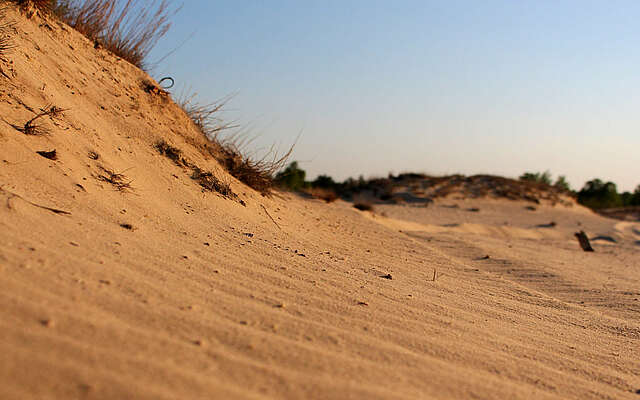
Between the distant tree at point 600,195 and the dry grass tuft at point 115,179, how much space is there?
2542 cm

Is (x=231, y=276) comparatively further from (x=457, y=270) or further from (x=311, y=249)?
(x=457, y=270)

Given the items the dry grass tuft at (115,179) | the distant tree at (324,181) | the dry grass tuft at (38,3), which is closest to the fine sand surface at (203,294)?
the dry grass tuft at (115,179)

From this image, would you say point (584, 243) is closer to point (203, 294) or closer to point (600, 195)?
point (203, 294)

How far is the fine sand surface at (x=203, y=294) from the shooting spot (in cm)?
167

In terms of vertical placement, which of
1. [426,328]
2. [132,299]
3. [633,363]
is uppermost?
[633,363]

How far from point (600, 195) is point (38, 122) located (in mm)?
27359

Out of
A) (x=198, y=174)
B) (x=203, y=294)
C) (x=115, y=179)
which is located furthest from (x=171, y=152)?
(x=203, y=294)

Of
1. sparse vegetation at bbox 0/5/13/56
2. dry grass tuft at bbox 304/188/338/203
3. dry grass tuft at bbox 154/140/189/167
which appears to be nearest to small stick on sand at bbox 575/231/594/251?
dry grass tuft at bbox 304/188/338/203

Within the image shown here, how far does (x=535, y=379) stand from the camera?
2.21 metres

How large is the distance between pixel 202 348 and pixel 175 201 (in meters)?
2.24

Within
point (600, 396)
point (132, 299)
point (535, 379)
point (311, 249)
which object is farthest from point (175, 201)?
point (600, 396)

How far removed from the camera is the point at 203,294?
2311 mm

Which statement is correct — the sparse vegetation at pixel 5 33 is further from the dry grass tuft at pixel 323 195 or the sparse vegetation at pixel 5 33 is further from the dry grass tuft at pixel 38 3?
the dry grass tuft at pixel 323 195

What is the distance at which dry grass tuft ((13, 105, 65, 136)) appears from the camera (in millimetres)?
3195
